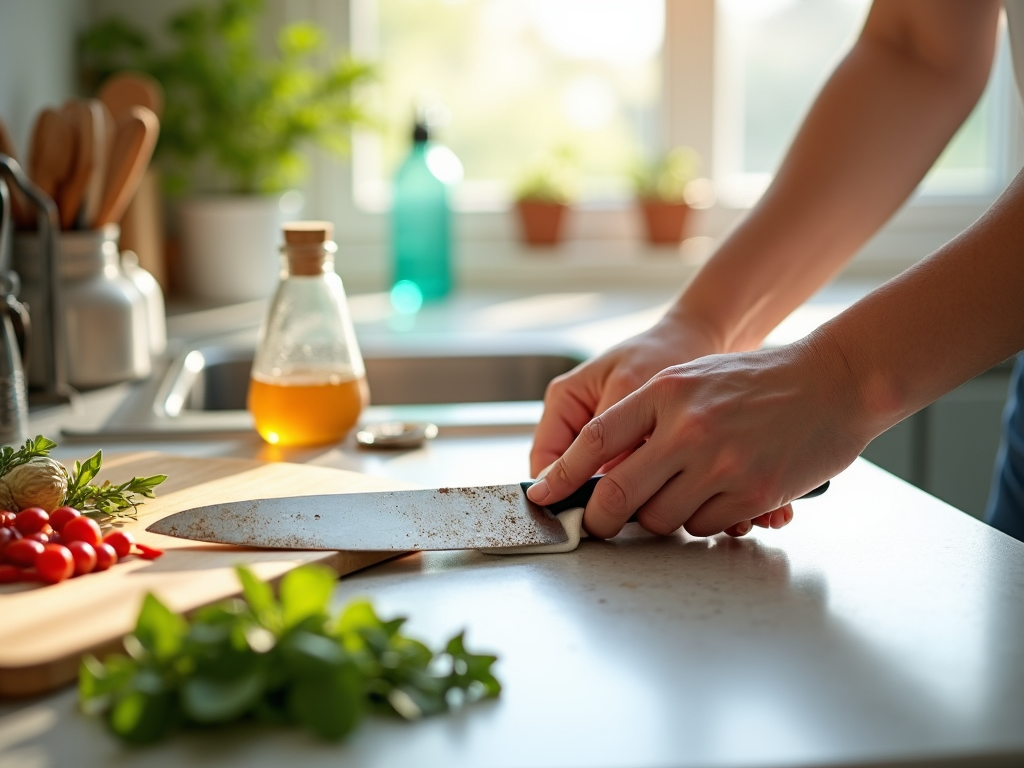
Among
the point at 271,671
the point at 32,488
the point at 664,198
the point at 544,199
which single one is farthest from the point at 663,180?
the point at 271,671

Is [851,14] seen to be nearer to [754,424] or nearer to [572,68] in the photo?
[572,68]

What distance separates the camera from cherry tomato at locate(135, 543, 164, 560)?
30.8 inches

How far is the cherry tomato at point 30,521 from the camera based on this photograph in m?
0.79

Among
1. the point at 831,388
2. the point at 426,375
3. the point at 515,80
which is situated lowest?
the point at 426,375

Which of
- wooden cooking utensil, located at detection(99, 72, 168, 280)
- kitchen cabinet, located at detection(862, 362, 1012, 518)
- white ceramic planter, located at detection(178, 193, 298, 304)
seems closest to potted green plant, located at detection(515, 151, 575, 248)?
white ceramic planter, located at detection(178, 193, 298, 304)

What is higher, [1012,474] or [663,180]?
[663,180]

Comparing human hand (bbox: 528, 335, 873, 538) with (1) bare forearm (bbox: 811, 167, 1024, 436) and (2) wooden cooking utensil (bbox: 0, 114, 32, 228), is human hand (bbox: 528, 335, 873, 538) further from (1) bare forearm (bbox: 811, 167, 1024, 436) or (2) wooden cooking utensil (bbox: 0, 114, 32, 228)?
(2) wooden cooking utensil (bbox: 0, 114, 32, 228)

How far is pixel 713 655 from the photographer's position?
0.65 m

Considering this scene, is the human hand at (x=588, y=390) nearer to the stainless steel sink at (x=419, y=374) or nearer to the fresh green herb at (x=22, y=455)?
the fresh green herb at (x=22, y=455)

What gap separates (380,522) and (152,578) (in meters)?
0.16

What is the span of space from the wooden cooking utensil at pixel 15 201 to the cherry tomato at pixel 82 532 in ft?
2.30

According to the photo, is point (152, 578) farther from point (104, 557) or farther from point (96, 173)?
point (96, 173)

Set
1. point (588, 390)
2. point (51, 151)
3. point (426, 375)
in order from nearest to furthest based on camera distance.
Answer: point (588, 390) → point (51, 151) → point (426, 375)

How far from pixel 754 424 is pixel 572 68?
1.73 m
